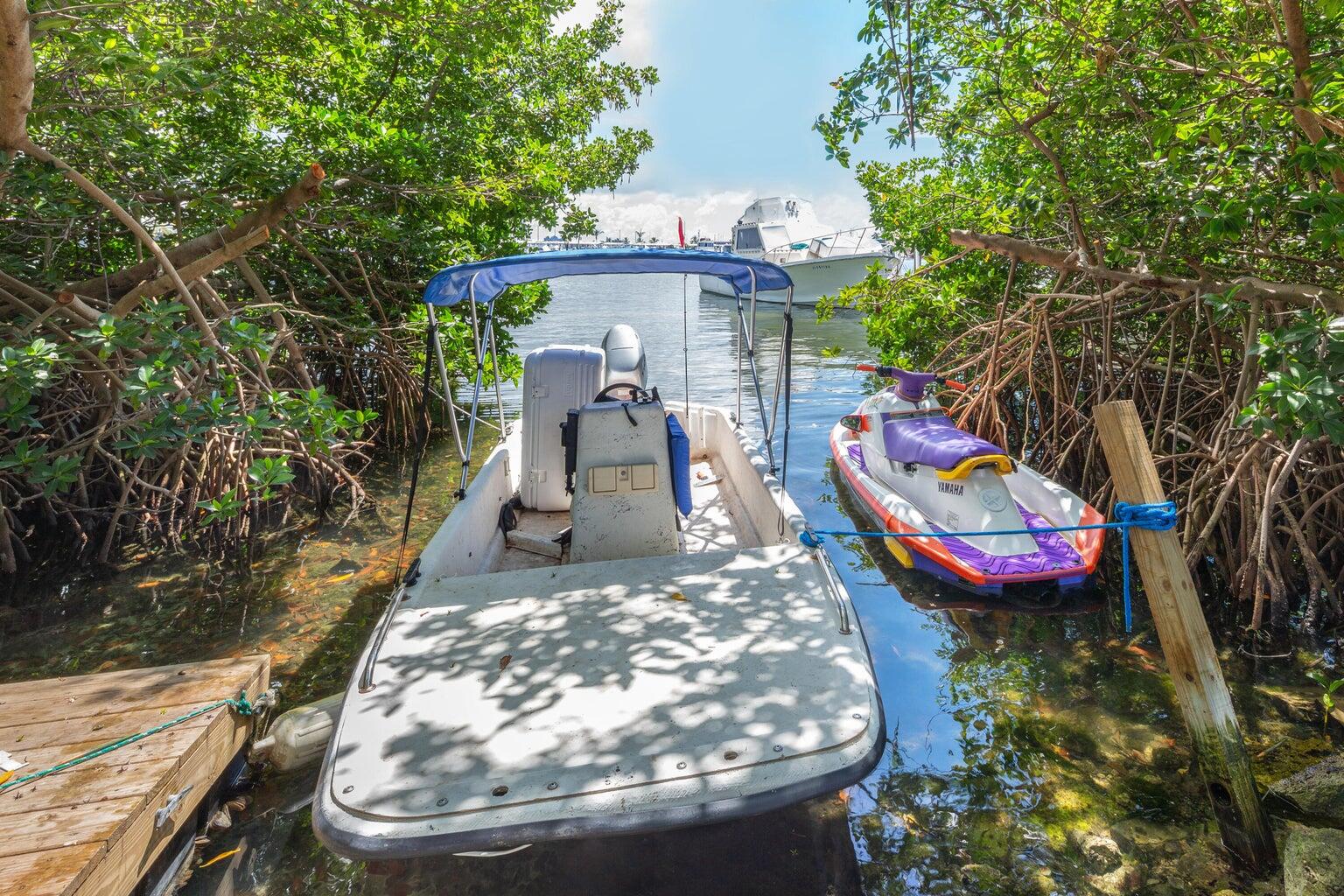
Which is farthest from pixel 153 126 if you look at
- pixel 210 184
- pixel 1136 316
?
pixel 1136 316

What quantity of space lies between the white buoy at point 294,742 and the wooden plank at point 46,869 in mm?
1123

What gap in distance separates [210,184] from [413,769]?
542cm

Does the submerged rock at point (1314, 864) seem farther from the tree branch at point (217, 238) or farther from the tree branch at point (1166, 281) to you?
the tree branch at point (217, 238)

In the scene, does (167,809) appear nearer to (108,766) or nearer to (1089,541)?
(108,766)

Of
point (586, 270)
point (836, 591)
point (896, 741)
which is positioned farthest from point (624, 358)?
point (896, 741)

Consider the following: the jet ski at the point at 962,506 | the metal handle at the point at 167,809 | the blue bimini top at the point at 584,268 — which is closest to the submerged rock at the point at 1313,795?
the jet ski at the point at 962,506

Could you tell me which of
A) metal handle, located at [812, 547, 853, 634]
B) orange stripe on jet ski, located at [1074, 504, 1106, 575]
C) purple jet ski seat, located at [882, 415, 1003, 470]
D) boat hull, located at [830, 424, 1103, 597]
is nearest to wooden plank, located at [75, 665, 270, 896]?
metal handle, located at [812, 547, 853, 634]

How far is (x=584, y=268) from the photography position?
445 cm

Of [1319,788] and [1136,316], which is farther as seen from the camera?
[1136,316]

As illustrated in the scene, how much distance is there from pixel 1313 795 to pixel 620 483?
11.8 feet

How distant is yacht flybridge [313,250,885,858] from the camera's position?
2217 millimetres

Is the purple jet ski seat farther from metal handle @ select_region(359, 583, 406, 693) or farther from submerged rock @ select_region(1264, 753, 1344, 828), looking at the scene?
metal handle @ select_region(359, 583, 406, 693)

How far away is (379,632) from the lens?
307 centimetres

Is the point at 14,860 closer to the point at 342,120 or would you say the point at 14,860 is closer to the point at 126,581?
the point at 126,581
